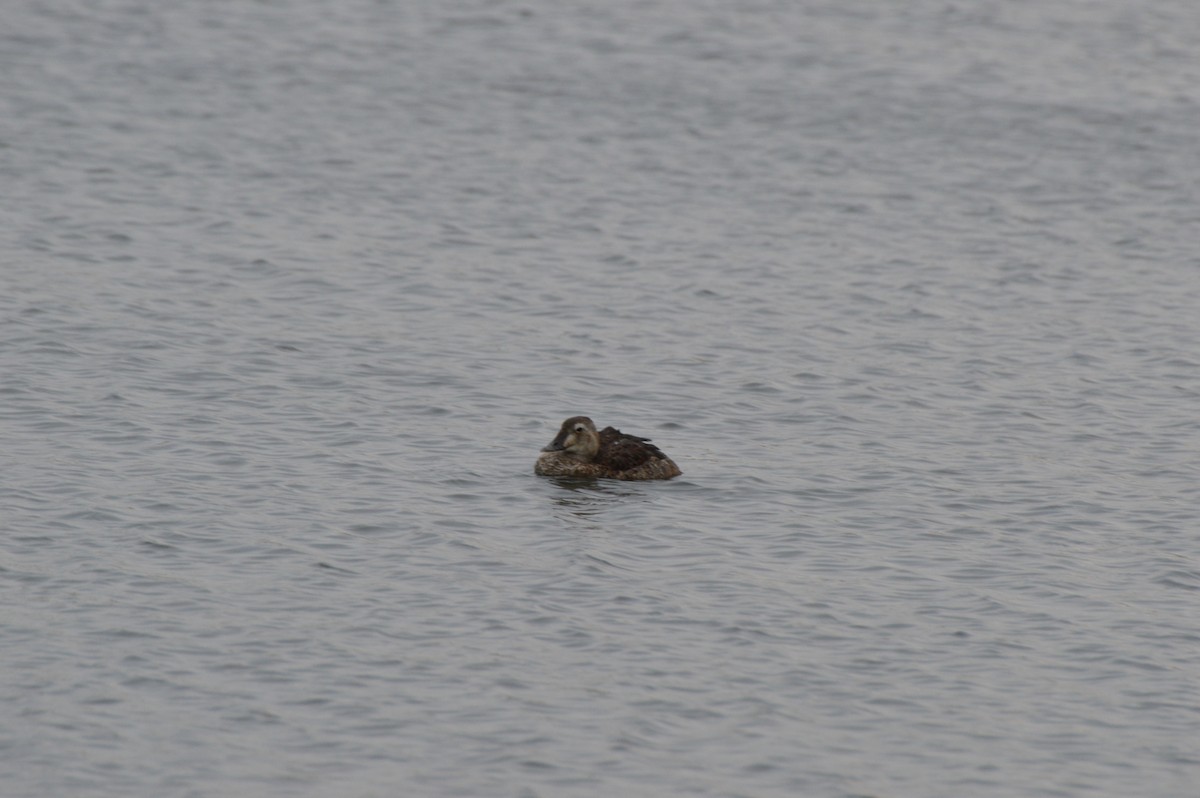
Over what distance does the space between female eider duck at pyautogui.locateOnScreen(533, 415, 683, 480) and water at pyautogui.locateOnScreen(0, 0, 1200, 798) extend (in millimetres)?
264

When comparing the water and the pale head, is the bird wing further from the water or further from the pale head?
the water

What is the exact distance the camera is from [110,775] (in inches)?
442

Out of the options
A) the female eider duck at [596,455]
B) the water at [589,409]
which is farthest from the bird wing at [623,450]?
the water at [589,409]

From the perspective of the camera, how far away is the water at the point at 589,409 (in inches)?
485

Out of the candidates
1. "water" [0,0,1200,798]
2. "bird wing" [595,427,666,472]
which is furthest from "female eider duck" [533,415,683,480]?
"water" [0,0,1200,798]

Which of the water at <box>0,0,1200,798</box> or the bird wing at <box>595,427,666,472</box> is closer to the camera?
the water at <box>0,0,1200,798</box>

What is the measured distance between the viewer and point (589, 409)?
65.3 feet

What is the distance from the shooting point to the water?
12328 mm

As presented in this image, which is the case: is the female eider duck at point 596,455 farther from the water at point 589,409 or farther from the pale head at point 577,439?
the water at point 589,409

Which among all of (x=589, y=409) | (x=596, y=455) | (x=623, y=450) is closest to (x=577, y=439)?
(x=596, y=455)

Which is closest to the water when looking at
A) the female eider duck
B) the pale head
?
the female eider duck

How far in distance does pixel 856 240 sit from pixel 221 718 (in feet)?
56.2

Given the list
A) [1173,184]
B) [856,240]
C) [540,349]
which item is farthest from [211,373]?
[1173,184]

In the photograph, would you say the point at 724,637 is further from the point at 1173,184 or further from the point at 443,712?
the point at 1173,184
